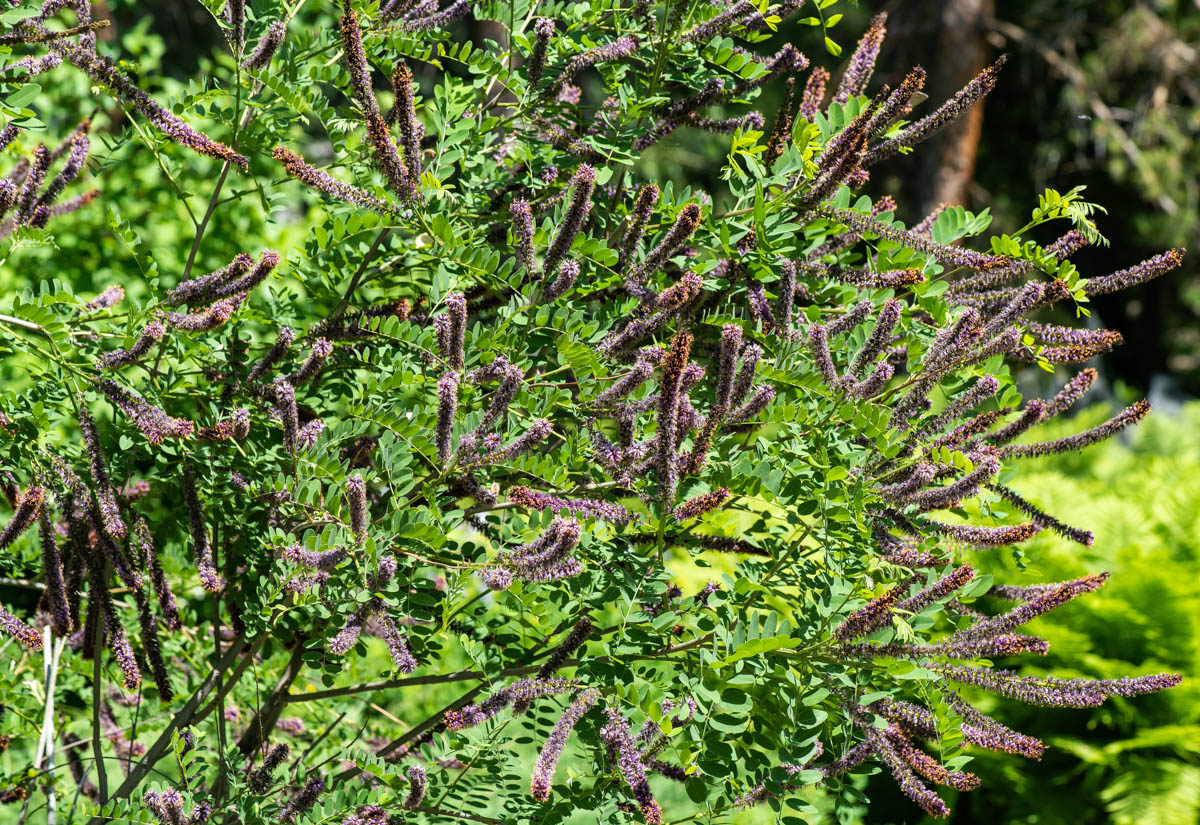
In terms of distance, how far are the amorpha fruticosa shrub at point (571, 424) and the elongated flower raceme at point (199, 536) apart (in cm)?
1

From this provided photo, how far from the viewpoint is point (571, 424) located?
223 centimetres

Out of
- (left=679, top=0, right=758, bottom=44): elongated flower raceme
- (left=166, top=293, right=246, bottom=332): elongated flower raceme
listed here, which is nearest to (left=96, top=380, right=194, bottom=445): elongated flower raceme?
(left=166, top=293, right=246, bottom=332): elongated flower raceme

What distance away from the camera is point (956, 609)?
201 cm

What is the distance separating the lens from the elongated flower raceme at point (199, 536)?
187cm

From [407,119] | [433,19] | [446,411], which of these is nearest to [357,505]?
[446,411]

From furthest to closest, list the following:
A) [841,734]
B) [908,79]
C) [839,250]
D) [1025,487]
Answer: [1025,487] → [839,250] → [841,734] → [908,79]

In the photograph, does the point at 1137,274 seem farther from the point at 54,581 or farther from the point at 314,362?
the point at 54,581

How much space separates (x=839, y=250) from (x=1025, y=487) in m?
4.97

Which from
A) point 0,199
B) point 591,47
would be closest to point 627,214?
point 591,47

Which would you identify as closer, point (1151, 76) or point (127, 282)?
point (127, 282)

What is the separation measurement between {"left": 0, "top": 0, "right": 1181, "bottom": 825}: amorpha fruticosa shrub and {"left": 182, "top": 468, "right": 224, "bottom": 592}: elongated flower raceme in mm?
11

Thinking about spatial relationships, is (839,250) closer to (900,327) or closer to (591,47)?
(900,327)

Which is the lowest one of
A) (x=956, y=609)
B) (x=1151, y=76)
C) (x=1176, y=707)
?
(x=956, y=609)

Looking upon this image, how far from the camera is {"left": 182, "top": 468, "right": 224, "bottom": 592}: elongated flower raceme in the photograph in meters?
1.87
